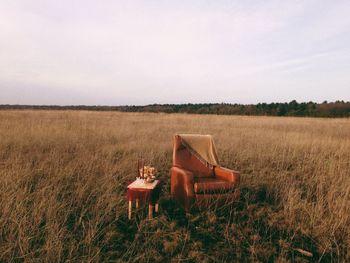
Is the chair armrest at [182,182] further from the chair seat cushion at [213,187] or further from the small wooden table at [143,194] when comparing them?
the small wooden table at [143,194]

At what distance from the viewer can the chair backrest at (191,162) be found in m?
4.05

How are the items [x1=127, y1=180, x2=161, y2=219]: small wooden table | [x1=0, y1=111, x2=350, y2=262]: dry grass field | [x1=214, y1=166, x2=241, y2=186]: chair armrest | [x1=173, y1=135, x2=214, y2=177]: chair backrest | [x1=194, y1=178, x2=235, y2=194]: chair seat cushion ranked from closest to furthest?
[x1=0, y1=111, x2=350, y2=262]: dry grass field < [x1=127, y1=180, x2=161, y2=219]: small wooden table < [x1=194, y1=178, x2=235, y2=194]: chair seat cushion < [x1=214, y1=166, x2=241, y2=186]: chair armrest < [x1=173, y1=135, x2=214, y2=177]: chair backrest

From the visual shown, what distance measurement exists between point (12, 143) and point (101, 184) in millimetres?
3317

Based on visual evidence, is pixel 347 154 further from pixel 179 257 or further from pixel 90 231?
pixel 90 231

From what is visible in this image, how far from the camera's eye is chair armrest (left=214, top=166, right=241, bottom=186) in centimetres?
349

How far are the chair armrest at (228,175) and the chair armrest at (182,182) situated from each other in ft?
1.82

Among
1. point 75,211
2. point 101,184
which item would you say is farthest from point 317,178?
point 75,211

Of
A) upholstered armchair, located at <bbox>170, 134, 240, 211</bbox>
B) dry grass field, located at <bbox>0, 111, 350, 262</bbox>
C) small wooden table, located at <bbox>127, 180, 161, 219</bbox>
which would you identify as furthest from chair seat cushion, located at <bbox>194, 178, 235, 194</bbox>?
small wooden table, located at <bbox>127, 180, 161, 219</bbox>

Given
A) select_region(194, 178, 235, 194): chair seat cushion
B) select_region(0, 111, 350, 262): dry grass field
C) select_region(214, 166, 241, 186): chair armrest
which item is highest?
select_region(214, 166, 241, 186): chair armrest

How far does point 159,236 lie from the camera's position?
2.71 meters

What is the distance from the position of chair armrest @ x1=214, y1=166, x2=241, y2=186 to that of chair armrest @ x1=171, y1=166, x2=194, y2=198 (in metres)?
0.55

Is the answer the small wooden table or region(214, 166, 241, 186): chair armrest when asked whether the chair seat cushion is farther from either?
the small wooden table

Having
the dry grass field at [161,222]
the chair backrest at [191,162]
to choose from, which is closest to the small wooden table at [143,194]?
the dry grass field at [161,222]

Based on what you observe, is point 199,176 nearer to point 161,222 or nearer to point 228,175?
point 228,175
